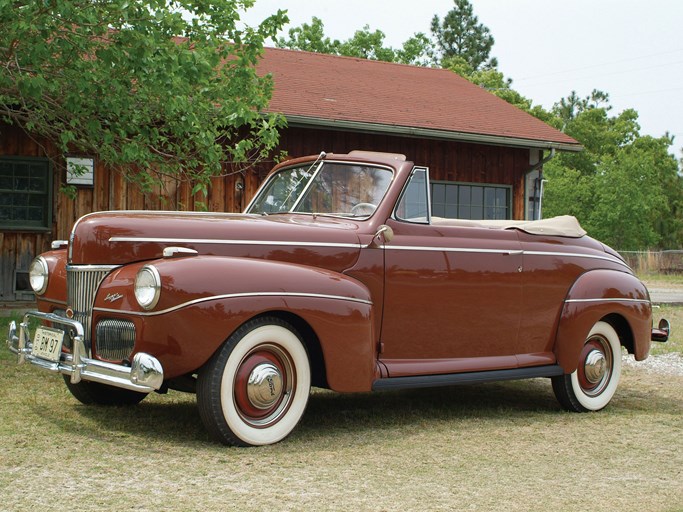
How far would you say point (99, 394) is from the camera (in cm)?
626

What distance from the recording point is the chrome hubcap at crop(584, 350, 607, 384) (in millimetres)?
7004

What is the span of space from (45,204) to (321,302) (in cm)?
947

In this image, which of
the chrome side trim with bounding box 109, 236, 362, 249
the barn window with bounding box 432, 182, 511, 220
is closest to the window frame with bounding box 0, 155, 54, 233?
the barn window with bounding box 432, 182, 511, 220

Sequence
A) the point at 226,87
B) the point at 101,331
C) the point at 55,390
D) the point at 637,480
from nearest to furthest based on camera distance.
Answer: the point at 637,480 < the point at 101,331 < the point at 55,390 < the point at 226,87

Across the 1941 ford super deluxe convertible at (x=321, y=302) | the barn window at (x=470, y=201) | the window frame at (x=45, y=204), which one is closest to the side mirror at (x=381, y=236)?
the 1941 ford super deluxe convertible at (x=321, y=302)

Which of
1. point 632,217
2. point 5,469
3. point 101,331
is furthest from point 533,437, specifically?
point 632,217

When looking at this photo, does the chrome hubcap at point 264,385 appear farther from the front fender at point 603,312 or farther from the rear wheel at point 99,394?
the front fender at point 603,312

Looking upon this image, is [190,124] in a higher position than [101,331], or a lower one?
higher

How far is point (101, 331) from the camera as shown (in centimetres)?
523

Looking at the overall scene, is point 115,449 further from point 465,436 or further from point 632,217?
point 632,217

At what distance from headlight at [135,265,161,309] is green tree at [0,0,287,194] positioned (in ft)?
12.6

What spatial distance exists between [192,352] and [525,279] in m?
2.85

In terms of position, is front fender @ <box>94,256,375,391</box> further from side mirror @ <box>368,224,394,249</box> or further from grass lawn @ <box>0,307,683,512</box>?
grass lawn @ <box>0,307,683,512</box>

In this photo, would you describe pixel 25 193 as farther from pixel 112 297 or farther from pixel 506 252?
pixel 506 252
